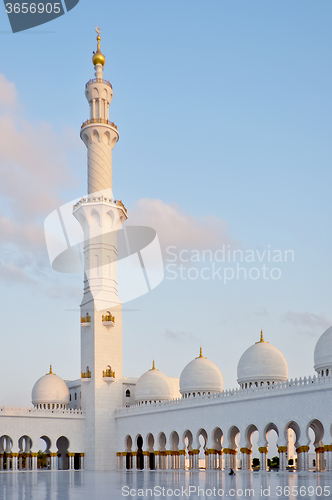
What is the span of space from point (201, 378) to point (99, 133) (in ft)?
53.0

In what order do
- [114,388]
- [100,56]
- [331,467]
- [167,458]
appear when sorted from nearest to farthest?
[331,467] < [167,458] < [114,388] < [100,56]

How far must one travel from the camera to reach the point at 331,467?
78.6ft

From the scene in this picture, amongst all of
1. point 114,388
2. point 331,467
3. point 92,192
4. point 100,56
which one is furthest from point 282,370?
point 100,56

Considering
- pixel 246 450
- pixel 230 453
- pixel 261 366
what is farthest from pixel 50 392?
pixel 246 450

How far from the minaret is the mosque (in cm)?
6

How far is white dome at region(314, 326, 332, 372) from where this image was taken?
27.0 meters

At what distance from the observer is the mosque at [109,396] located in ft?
102

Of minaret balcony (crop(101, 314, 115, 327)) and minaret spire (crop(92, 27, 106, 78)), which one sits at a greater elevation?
minaret spire (crop(92, 27, 106, 78))

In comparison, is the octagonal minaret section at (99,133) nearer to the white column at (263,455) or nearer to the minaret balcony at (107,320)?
the minaret balcony at (107,320)

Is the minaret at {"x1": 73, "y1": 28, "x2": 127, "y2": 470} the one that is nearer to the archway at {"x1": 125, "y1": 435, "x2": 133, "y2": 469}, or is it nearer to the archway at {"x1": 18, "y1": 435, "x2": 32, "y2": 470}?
the archway at {"x1": 125, "y1": 435, "x2": 133, "y2": 469}

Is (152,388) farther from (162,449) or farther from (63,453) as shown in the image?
(63,453)

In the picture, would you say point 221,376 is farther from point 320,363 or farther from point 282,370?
point 320,363

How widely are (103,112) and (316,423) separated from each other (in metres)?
22.4

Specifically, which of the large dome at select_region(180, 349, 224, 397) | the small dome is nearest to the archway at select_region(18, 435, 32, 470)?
the small dome
